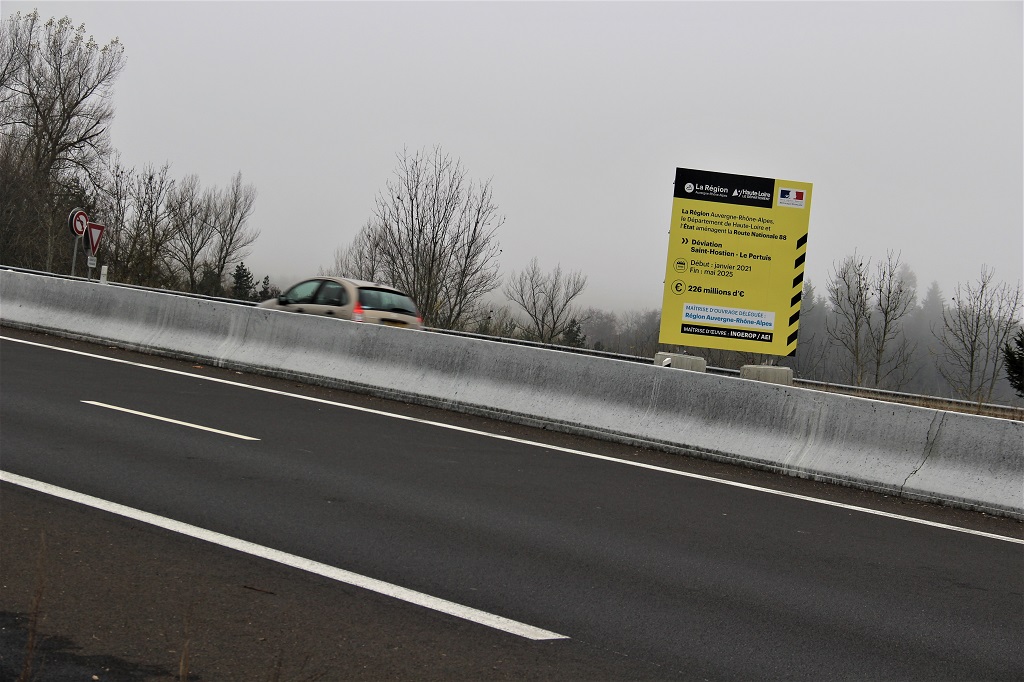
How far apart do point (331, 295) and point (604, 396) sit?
23.5 ft

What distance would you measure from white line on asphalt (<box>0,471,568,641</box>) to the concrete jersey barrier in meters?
6.45

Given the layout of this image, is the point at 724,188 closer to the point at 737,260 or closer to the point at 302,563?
the point at 737,260

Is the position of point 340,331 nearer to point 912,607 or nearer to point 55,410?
point 55,410

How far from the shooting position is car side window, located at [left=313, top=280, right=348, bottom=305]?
18.0 meters

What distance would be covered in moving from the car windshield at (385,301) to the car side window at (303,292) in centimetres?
129

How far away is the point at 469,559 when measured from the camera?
21.2 ft

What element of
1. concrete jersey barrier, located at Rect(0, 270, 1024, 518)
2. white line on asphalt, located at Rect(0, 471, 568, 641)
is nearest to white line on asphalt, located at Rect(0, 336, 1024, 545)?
concrete jersey barrier, located at Rect(0, 270, 1024, 518)

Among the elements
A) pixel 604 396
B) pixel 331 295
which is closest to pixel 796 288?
pixel 604 396

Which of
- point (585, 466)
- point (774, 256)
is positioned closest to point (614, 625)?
point (585, 466)

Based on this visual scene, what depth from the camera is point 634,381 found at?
12578 mm

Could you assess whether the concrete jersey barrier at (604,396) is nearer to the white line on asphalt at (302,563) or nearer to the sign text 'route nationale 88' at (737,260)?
the sign text 'route nationale 88' at (737,260)

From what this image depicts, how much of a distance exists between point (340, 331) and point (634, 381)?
5.12 meters

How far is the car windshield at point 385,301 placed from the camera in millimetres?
17652

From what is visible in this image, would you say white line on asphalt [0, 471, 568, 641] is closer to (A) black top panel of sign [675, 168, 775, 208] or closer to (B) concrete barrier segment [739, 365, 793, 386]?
(B) concrete barrier segment [739, 365, 793, 386]
